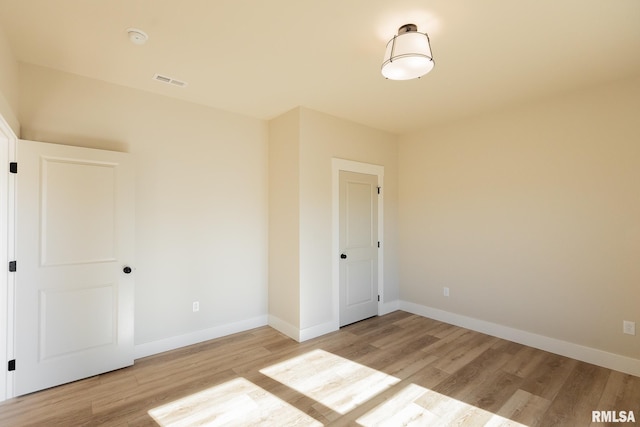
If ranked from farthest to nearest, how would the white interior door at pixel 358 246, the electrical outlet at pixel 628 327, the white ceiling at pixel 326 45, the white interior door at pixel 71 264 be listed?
the white interior door at pixel 358 246, the electrical outlet at pixel 628 327, the white interior door at pixel 71 264, the white ceiling at pixel 326 45

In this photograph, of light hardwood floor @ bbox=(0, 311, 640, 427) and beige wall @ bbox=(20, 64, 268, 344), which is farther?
beige wall @ bbox=(20, 64, 268, 344)

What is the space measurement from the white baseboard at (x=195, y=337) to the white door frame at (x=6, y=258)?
959mm

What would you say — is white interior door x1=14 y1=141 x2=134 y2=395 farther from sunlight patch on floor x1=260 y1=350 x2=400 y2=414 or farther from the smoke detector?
sunlight patch on floor x1=260 y1=350 x2=400 y2=414

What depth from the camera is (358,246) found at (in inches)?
170

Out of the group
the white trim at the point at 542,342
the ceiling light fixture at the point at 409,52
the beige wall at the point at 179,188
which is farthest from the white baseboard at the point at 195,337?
the ceiling light fixture at the point at 409,52

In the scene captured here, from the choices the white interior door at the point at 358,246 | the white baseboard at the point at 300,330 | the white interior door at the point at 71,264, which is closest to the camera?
the white interior door at the point at 71,264

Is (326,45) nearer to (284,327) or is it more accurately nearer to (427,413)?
(427,413)

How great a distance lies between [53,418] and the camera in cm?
222

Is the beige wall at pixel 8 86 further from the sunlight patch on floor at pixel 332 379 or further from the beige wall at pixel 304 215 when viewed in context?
the sunlight patch on floor at pixel 332 379

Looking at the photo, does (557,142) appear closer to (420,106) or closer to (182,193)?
(420,106)

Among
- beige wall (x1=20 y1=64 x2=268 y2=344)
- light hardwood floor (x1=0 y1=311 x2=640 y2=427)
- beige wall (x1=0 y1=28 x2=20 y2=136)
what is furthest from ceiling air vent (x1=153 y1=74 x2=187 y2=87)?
light hardwood floor (x1=0 y1=311 x2=640 y2=427)

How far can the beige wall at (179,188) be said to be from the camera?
288cm

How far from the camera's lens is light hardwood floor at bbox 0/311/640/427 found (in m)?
2.24

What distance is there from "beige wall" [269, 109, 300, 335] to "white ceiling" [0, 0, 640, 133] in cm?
58
